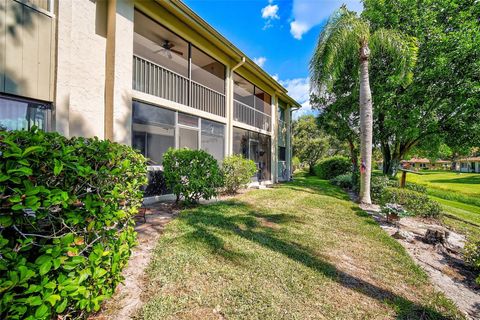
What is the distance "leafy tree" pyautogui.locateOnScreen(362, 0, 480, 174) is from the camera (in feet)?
33.4

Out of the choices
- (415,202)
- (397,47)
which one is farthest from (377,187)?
(397,47)

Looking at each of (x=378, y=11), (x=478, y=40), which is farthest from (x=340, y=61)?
(x=478, y=40)

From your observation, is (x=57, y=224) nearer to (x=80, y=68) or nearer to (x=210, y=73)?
(x=80, y=68)

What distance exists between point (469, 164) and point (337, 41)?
78.7m

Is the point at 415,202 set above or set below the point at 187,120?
below

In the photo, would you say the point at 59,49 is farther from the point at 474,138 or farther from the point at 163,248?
the point at 474,138

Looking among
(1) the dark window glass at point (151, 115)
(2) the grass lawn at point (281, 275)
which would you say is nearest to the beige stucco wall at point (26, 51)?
(1) the dark window glass at point (151, 115)

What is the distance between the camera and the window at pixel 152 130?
676cm

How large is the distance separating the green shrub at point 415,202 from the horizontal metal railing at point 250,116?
24.8 ft

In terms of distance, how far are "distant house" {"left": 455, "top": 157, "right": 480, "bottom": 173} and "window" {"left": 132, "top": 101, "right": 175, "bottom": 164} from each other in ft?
253

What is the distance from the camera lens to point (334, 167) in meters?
21.2

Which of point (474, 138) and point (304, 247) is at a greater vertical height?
point (474, 138)

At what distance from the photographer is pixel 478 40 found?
9703 millimetres

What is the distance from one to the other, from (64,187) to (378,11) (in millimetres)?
16022
